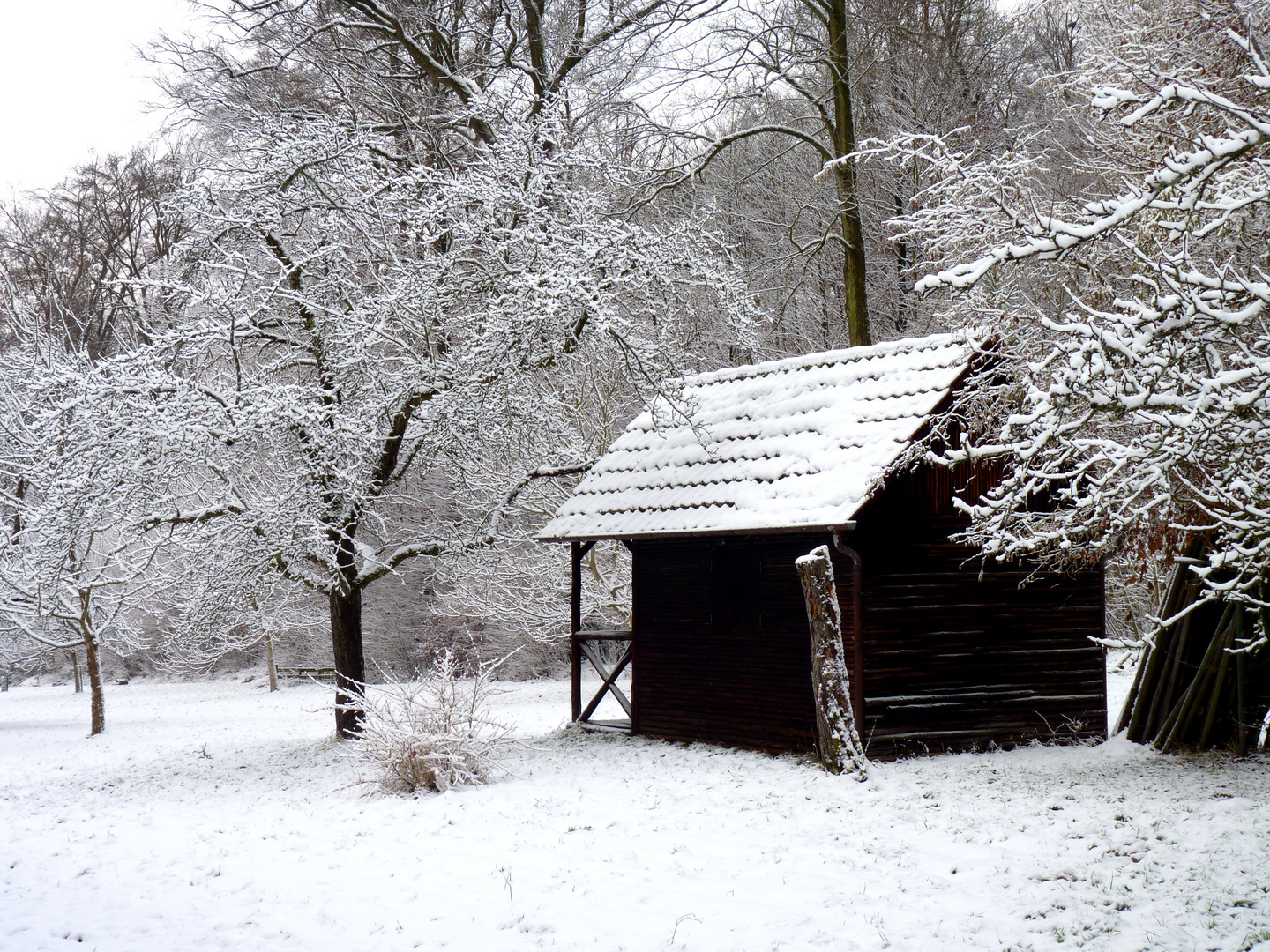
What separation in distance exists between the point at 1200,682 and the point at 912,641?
257 centimetres

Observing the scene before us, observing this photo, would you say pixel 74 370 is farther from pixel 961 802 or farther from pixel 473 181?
pixel 961 802

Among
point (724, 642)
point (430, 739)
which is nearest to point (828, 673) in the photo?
point (724, 642)

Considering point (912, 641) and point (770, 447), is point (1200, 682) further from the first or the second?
point (770, 447)

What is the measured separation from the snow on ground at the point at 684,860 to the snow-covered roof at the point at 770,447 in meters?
2.53

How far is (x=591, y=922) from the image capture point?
6176 mm

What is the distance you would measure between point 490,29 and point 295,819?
477 inches

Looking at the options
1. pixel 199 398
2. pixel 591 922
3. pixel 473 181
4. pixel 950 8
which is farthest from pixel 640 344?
pixel 950 8

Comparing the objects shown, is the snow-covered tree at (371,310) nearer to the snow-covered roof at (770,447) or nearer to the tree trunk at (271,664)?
the snow-covered roof at (770,447)

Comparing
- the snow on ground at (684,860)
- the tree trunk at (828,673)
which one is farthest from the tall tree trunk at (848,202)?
the snow on ground at (684,860)

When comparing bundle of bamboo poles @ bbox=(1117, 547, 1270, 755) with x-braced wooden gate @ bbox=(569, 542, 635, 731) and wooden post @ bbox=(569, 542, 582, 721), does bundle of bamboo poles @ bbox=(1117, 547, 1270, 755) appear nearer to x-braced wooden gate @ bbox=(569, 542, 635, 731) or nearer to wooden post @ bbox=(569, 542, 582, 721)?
x-braced wooden gate @ bbox=(569, 542, 635, 731)

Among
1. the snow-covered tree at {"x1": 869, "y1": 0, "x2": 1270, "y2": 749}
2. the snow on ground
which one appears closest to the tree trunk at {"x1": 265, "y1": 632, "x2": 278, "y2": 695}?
the snow on ground

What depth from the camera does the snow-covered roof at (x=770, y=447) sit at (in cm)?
→ 1069

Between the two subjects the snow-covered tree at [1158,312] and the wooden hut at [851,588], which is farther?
the wooden hut at [851,588]

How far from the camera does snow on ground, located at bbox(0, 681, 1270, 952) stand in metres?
5.96
